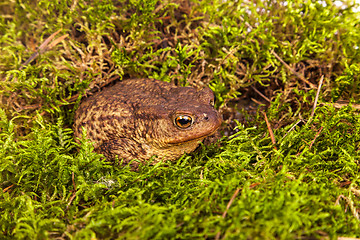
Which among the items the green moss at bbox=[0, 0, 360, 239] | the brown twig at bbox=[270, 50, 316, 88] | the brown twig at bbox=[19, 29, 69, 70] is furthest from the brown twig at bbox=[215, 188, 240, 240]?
the brown twig at bbox=[19, 29, 69, 70]

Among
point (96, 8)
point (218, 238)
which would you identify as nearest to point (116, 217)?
point (218, 238)

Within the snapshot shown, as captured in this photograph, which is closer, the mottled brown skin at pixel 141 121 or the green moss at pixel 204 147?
the green moss at pixel 204 147

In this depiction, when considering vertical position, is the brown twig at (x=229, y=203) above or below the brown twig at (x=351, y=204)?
above

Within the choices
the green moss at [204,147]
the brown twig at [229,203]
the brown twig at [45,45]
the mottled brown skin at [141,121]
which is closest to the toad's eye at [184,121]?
the mottled brown skin at [141,121]

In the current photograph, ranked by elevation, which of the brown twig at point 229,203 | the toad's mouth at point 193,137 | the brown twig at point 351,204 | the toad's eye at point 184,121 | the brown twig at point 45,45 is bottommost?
the brown twig at point 351,204

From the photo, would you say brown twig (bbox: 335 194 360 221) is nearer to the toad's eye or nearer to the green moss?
the green moss

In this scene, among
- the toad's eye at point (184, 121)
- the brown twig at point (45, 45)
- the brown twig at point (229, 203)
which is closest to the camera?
the brown twig at point (229, 203)

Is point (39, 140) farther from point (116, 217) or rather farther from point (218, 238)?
point (218, 238)

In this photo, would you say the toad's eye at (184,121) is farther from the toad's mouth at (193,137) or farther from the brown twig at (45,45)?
the brown twig at (45,45)
